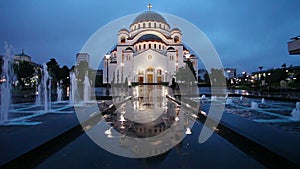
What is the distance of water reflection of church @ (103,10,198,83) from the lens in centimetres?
7469

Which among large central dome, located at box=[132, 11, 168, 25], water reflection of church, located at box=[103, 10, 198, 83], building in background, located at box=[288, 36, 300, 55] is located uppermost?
large central dome, located at box=[132, 11, 168, 25]

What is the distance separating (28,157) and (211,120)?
6083 millimetres

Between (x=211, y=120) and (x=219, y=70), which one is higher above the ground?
(x=219, y=70)

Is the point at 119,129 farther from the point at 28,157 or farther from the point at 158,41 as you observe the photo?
the point at 158,41

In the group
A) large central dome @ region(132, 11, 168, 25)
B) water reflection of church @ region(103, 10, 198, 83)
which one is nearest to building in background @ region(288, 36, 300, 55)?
water reflection of church @ region(103, 10, 198, 83)

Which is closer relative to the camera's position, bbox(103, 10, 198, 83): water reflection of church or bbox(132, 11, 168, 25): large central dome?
bbox(103, 10, 198, 83): water reflection of church

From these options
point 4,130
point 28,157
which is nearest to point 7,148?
point 28,157

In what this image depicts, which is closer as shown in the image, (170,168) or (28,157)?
(170,168)

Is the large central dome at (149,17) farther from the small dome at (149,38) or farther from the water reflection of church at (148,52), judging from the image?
the small dome at (149,38)

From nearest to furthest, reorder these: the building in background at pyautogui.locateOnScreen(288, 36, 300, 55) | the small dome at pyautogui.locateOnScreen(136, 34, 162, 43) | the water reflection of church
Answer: the building in background at pyautogui.locateOnScreen(288, 36, 300, 55), the water reflection of church, the small dome at pyautogui.locateOnScreen(136, 34, 162, 43)

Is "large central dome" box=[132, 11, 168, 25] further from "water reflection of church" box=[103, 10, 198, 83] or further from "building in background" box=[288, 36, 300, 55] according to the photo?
"building in background" box=[288, 36, 300, 55]

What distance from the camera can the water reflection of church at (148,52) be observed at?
74.7 m

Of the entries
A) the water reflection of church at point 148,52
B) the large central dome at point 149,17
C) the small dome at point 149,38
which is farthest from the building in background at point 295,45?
the large central dome at point 149,17

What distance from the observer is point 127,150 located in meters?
5.39
